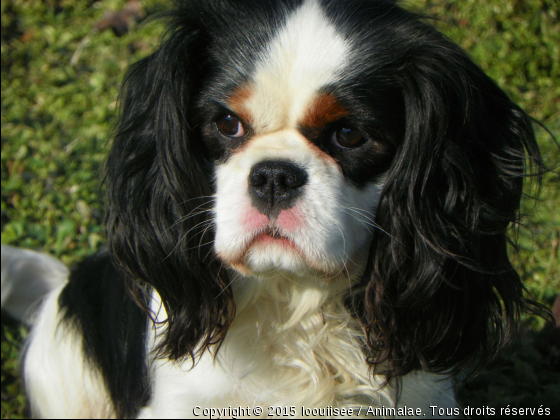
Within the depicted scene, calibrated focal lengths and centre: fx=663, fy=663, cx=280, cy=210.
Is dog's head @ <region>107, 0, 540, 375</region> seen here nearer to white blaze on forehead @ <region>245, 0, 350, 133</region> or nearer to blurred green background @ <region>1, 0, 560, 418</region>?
white blaze on forehead @ <region>245, 0, 350, 133</region>

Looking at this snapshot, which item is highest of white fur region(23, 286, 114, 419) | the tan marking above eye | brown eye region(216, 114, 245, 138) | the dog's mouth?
the tan marking above eye

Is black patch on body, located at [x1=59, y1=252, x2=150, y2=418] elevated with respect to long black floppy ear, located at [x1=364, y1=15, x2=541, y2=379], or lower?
lower

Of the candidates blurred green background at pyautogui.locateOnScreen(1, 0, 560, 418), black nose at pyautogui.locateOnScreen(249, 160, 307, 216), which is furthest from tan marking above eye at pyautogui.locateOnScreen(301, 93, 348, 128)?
blurred green background at pyautogui.locateOnScreen(1, 0, 560, 418)

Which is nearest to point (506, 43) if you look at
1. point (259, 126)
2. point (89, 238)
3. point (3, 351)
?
point (89, 238)

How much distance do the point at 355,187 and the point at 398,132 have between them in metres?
0.20

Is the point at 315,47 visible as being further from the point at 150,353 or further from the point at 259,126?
the point at 150,353

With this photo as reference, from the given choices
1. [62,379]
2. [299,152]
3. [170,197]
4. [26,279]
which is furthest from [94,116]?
[299,152]

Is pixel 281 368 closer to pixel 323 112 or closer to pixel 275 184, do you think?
pixel 275 184

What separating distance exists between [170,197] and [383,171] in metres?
0.65

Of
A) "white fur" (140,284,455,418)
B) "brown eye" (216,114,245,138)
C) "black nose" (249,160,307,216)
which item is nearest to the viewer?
"black nose" (249,160,307,216)

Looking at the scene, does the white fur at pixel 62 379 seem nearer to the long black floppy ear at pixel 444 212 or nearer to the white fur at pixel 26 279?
the white fur at pixel 26 279

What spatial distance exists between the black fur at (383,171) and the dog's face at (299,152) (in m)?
0.01

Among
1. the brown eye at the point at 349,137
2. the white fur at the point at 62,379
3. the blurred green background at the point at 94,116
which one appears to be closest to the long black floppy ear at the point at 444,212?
the brown eye at the point at 349,137

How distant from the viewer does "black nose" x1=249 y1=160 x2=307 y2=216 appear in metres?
1.78
